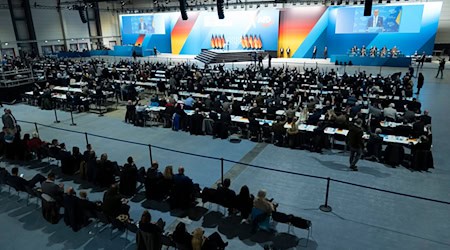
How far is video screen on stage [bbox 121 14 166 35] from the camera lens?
146 ft

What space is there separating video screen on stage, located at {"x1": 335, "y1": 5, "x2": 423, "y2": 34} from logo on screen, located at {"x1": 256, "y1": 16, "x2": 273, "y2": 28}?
7.55 metres

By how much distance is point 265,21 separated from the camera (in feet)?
123

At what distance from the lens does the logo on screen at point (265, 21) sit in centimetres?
3709

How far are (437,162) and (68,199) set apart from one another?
10.6 m

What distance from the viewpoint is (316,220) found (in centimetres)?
712

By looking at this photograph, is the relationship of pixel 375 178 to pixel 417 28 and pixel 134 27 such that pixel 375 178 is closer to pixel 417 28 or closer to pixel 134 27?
pixel 417 28

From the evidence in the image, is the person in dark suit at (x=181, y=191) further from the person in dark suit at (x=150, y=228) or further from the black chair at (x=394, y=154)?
the black chair at (x=394, y=154)

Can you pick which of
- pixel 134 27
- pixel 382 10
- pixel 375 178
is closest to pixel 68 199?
pixel 375 178

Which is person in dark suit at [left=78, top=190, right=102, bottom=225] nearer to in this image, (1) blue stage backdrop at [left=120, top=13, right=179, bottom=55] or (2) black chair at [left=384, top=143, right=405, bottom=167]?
(2) black chair at [left=384, top=143, right=405, bottom=167]

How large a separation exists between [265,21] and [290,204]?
108 ft

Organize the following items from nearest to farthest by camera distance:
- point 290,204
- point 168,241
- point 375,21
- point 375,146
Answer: point 168,241 < point 290,204 < point 375,146 < point 375,21

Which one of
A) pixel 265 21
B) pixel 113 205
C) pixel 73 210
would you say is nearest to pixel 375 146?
pixel 113 205

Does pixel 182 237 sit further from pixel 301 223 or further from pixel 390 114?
pixel 390 114

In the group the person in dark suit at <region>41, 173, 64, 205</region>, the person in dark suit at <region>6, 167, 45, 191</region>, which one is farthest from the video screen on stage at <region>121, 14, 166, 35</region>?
the person in dark suit at <region>41, 173, 64, 205</region>
